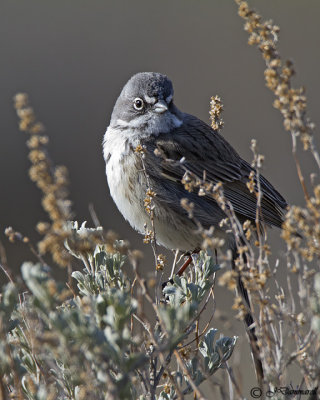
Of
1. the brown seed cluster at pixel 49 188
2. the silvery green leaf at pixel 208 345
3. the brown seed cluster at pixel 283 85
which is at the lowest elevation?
the silvery green leaf at pixel 208 345

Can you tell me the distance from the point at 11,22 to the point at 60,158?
5.10 m

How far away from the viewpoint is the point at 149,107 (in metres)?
4.94

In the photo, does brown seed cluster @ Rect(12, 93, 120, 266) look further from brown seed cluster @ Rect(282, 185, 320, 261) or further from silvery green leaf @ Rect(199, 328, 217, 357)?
silvery green leaf @ Rect(199, 328, 217, 357)

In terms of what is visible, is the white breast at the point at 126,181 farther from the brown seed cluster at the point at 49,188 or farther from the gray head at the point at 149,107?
the brown seed cluster at the point at 49,188

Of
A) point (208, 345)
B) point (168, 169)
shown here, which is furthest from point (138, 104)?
point (208, 345)

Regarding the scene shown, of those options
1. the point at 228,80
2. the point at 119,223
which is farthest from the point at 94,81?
the point at 119,223

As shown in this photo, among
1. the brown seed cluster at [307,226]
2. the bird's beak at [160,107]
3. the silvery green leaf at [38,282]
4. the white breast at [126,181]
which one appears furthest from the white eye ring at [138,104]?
the silvery green leaf at [38,282]

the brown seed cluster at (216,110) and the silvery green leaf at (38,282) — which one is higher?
the brown seed cluster at (216,110)

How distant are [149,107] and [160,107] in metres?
0.13

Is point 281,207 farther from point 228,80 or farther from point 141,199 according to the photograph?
point 228,80

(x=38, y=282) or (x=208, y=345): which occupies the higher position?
(x=38, y=282)

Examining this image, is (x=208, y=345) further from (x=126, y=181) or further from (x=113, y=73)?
(x=113, y=73)

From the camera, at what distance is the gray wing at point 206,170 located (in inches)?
184

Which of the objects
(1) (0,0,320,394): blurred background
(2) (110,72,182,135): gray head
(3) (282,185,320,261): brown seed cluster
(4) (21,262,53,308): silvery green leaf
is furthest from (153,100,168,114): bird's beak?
(1) (0,0,320,394): blurred background
